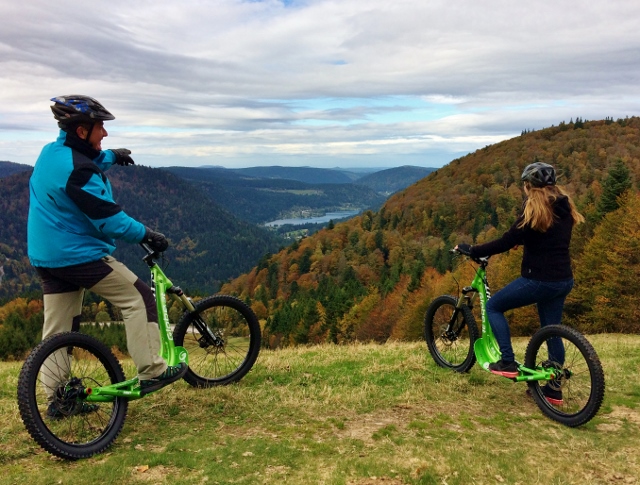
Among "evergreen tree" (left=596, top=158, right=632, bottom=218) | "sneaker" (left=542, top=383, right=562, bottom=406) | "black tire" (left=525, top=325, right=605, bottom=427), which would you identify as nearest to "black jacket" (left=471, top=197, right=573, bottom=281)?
"black tire" (left=525, top=325, right=605, bottom=427)

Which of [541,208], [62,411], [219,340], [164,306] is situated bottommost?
[62,411]

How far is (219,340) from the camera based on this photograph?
6.33 metres

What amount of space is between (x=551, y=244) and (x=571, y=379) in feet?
5.22

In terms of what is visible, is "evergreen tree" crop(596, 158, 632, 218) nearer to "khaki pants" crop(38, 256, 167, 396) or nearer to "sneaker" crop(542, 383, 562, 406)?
"sneaker" crop(542, 383, 562, 406)

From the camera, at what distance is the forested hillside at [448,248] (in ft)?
115

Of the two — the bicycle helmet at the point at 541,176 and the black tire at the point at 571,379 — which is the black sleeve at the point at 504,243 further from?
the black tire at the point at 571,379

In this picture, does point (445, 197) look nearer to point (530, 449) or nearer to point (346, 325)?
point (346, 325)

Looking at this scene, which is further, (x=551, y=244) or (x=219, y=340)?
(x=219, y=340)

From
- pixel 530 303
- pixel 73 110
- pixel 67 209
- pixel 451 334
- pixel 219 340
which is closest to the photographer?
pixel 67 209

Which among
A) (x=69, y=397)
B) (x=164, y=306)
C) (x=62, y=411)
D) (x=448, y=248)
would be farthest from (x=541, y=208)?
(x=448, y=248)

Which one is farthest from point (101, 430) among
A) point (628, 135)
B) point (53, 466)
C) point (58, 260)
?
point (628, 135)

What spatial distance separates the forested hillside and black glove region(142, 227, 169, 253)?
4319 millimetres

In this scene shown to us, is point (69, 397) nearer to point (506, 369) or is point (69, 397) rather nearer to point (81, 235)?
point (81, 235)

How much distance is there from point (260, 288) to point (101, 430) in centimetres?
10478
